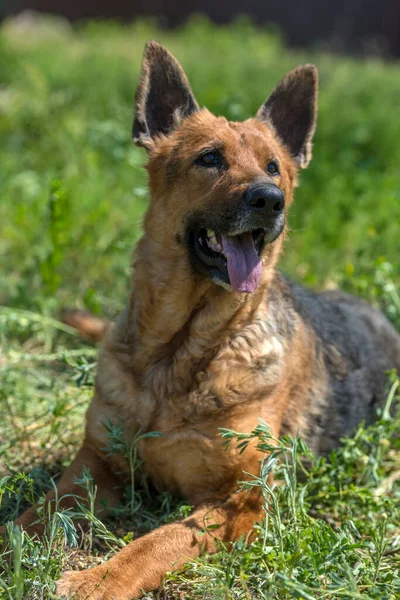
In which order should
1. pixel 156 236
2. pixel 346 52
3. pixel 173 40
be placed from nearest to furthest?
pixel 156 236, pixel 173 40, pixel 346 52

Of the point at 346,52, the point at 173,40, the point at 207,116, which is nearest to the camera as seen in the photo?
the point at 207,116

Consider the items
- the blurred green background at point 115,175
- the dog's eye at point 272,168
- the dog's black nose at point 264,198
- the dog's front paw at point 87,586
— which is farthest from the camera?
the blurred green background at point 115,175

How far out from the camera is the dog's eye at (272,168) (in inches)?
165

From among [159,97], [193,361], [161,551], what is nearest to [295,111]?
[159,97]

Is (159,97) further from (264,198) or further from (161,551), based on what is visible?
(161,551)

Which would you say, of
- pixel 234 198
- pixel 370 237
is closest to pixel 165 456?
pixel 234 198

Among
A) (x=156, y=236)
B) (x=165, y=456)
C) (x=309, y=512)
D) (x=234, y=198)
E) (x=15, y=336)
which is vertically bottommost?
(x=15, y=336)

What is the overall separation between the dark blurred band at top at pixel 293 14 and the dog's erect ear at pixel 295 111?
15.1m

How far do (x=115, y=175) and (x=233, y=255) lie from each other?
14.6 ft

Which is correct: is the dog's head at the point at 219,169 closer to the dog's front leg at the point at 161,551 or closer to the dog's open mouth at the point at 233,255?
the dog's open mouth at the point at 233,255

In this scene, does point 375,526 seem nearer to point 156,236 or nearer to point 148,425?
point 148,425

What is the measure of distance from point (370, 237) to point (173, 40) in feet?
38.4

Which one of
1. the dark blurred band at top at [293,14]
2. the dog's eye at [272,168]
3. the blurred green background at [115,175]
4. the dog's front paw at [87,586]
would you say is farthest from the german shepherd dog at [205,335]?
the dark blurred band at top at [293,14]

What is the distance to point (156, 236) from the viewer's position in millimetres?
4094
